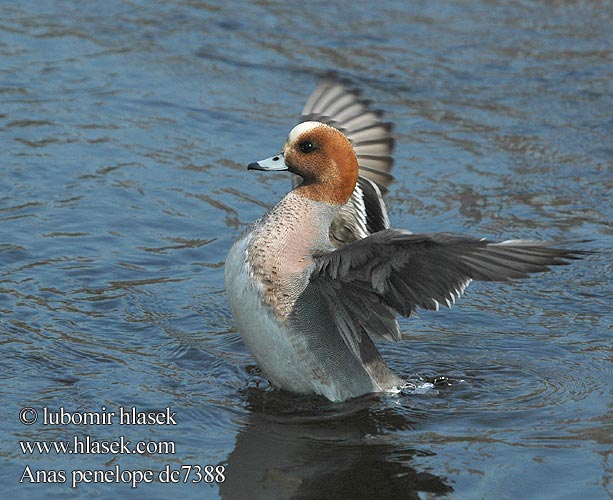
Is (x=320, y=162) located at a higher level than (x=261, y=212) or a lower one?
higher

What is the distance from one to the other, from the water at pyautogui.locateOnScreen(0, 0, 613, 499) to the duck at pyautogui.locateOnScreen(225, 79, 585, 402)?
0.59ft

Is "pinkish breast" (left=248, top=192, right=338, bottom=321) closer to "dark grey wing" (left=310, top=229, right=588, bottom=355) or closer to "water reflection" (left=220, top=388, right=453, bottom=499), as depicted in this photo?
"dark grey wing" (left=310, top=229, right=588, bottom=355)

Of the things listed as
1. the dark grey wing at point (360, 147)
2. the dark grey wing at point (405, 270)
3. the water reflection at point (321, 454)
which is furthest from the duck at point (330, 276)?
the dark grey wing at point (360, 147)

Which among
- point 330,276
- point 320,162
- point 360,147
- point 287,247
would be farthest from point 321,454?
point 360,147

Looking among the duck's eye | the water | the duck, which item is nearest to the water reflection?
the water

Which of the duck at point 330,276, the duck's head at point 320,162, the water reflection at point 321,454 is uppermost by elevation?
the duck's head at point 320,162

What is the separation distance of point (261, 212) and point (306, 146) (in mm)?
Result: 2149

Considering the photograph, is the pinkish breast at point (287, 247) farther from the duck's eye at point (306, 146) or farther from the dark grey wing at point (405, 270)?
the duck's eye at point (306, 146)

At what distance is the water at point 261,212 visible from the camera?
4633 mm

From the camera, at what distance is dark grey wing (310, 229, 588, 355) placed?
14.2 ft

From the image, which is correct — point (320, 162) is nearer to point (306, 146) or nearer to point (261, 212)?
point (306, 146)

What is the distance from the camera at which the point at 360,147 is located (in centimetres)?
603

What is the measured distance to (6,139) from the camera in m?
7.93

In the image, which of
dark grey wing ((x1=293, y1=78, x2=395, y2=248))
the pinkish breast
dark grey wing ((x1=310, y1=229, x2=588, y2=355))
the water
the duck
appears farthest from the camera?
dark grey wing ((x1=293, y1=78, x2=395, y2=248))
